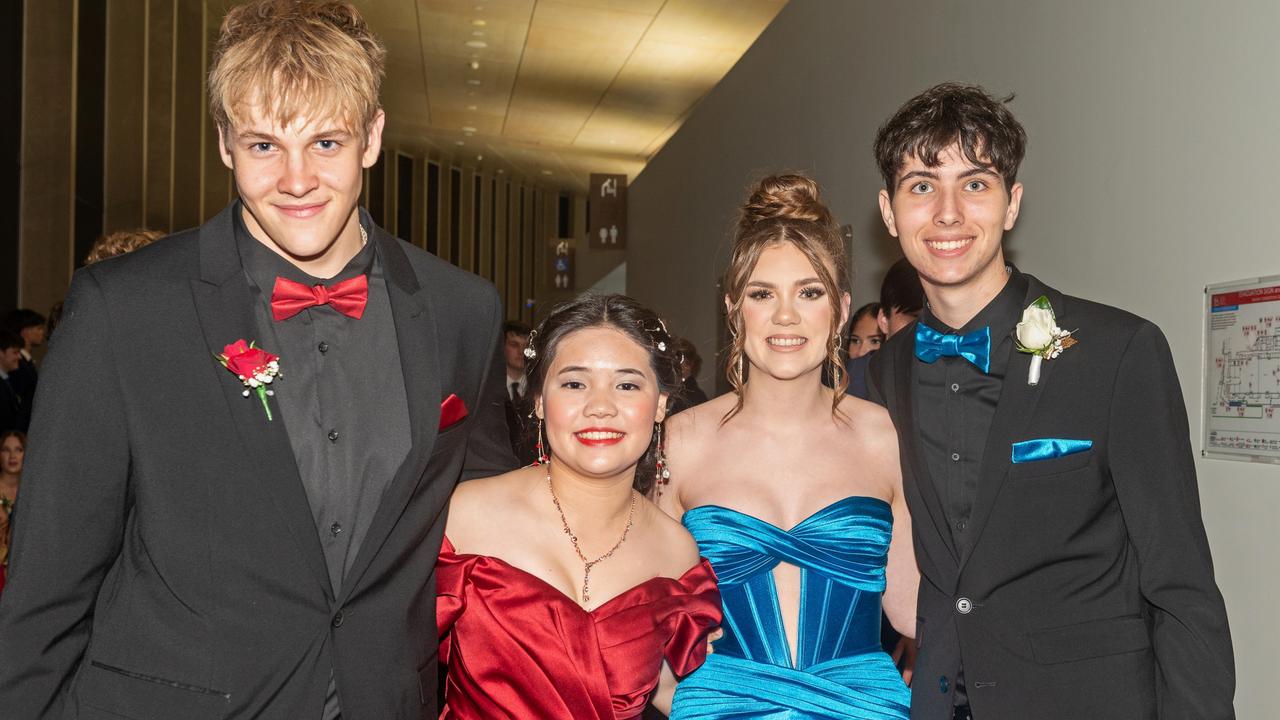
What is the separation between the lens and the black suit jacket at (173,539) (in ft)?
5.66

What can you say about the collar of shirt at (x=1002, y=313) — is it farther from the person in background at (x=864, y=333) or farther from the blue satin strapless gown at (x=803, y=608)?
the person in background at (x=864, y=333)

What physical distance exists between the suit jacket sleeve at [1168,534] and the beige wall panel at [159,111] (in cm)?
1039

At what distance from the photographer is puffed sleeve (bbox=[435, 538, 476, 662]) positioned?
2.32m

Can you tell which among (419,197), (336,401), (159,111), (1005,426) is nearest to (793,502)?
(1005,426)

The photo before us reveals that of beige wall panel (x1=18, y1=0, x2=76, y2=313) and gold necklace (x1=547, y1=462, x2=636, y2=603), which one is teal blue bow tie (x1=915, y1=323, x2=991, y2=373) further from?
beige wall panel (x1=18, y1=0, x2=76, y2=313)

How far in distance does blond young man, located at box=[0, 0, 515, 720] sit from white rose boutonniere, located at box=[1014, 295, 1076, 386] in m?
1.18

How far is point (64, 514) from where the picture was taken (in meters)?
1.72

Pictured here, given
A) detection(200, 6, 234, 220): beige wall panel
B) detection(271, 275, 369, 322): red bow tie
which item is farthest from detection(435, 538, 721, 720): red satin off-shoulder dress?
detection(200, 6, 234, 220): beige wall panel

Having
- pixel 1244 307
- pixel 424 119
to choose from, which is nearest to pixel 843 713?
pixel 1244 307

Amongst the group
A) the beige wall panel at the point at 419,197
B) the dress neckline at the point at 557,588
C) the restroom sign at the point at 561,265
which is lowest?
the dress neckline at the point at 557,588

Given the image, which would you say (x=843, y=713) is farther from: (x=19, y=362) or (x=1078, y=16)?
(x=19, y=362)

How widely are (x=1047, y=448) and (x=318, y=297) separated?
1461 millimetres

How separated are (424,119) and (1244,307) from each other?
46.7 feet

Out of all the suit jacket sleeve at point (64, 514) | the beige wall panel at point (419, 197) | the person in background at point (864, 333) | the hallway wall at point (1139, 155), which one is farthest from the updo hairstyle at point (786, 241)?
the beige wall panel at point (419, 197)
